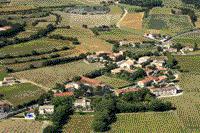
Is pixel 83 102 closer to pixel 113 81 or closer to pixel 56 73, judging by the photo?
pixel 113 81

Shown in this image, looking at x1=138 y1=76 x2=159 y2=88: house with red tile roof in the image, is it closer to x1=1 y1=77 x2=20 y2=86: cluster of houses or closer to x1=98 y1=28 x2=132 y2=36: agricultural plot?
x1=1 y1=77 x2=20 y2=86: cluster of houses

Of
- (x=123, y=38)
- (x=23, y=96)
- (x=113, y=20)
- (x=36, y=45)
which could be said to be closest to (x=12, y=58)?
(x=36, y=45)

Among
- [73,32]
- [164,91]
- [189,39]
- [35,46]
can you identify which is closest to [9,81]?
[35,46]

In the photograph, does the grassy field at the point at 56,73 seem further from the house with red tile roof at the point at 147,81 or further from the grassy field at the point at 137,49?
the grassy field at the point at 137,49

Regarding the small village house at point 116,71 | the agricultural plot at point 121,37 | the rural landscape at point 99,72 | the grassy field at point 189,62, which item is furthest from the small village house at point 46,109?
the agricultural plot at point 121,37

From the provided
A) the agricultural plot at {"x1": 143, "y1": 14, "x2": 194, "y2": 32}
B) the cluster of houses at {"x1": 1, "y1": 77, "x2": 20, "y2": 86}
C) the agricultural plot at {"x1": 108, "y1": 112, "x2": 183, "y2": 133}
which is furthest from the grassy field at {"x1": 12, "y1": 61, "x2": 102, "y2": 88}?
the agricultural plot at {"x1": 143, "y1": 14, "x2": 194, "y2": 32}
